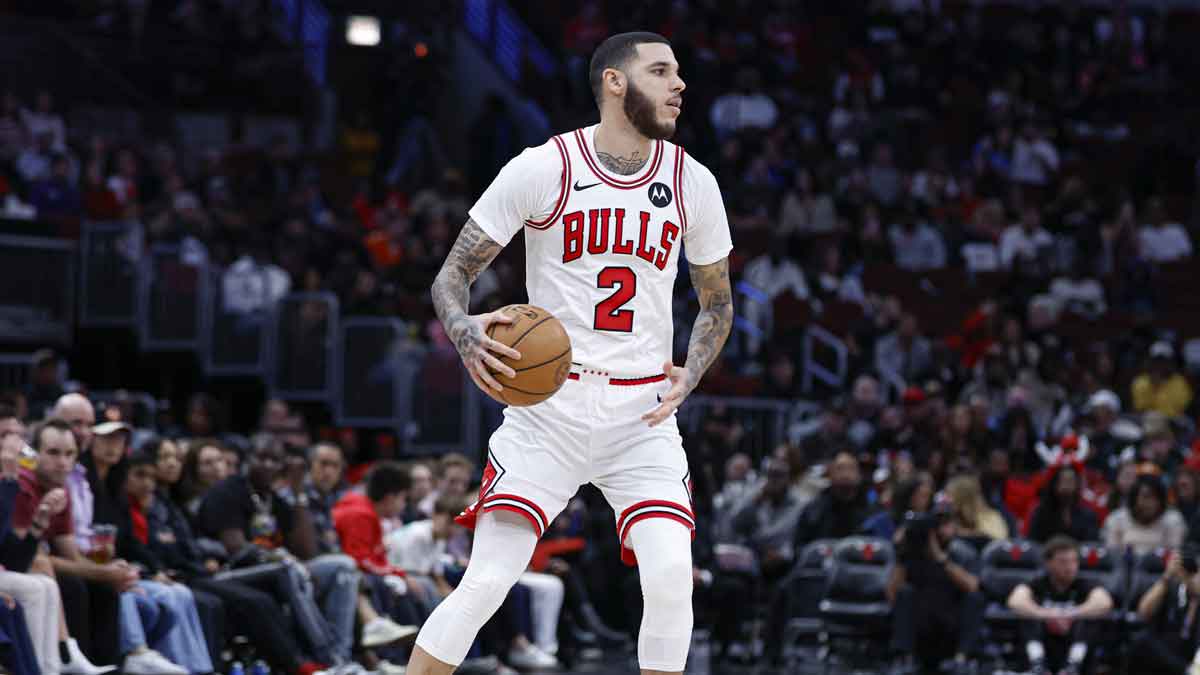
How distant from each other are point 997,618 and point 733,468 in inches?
118

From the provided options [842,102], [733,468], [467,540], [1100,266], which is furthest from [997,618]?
[842,102]

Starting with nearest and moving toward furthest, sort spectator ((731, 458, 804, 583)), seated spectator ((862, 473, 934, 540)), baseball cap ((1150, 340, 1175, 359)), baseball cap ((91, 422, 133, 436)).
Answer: baseball cap ((91, 422, 133, 436)) → seated spectator ((862, 473, 934, 540)) → spectator ((731, 458, 804, 583)) → baseball cap ((1150, 340, 1175, 359))

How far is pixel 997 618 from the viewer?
45.7 feet

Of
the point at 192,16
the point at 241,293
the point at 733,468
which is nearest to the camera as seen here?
the point at 733,468

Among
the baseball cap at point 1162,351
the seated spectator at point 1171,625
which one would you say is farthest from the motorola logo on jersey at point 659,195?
the baseball cap at point 1162,351

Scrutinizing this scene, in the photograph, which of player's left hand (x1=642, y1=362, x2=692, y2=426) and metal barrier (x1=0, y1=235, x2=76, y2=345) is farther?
metal barrier (x1=0, y1=235, x2=76, y2=345)

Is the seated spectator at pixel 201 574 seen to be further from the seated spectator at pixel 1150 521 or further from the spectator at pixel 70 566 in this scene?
the seated spectator at pixel 1150 521

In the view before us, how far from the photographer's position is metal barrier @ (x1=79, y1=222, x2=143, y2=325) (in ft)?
56.7

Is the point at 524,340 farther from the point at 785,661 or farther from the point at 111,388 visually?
the point at 111,388

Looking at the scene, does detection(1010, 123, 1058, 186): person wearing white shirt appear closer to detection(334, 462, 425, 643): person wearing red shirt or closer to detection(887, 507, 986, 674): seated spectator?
detection(887, 507, 986, 674): seated spectator

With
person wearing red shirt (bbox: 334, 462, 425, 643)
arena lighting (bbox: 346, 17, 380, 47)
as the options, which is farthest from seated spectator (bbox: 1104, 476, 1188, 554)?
arena lighting (bbox: 346, 17, 380, 47)

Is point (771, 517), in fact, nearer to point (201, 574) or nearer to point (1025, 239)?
point (201, 574)

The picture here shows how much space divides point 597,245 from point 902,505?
338 inches

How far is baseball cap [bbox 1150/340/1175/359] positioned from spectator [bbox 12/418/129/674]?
11330 millimetres
